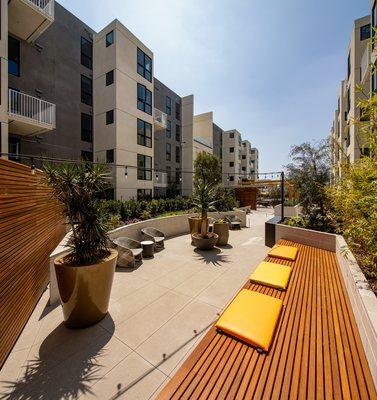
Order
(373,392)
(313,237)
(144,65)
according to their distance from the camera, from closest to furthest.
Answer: (373,392) → (313,237) → (144,65)

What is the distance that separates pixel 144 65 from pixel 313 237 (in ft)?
60.0

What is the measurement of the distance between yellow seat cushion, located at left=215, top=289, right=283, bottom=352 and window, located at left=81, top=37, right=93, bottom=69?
755 inches

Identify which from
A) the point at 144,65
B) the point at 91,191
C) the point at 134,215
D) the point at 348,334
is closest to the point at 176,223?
the point at 134,215

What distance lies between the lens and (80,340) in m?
3.38

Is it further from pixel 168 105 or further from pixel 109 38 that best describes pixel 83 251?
pixel 168 105

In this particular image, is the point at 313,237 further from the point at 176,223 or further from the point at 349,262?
the point at 176,223

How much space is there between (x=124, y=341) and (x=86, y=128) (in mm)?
15901

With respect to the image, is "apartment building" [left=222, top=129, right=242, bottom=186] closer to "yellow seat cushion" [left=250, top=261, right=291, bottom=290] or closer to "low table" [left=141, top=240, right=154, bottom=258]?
"low table" [left=141, top=240, right=154, bottom=258]

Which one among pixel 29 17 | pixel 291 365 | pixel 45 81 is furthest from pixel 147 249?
pixel 29 17

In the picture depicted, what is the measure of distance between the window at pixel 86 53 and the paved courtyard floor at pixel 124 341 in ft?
55.5

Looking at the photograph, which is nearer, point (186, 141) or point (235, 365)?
point (235, 365)

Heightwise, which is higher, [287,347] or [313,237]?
[313,237]

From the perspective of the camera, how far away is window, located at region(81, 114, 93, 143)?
49.6 feet

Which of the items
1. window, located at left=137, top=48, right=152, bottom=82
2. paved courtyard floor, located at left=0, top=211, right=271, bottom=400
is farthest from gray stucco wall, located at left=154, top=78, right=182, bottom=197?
paved courtyard floor, located at left=0, top=211, right=271, bottom=400
